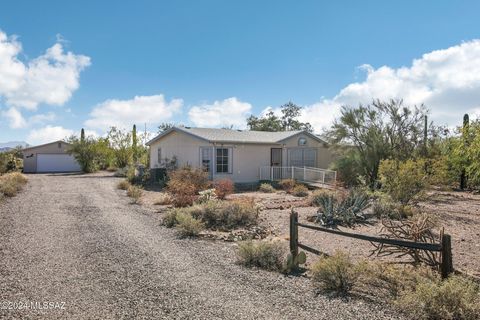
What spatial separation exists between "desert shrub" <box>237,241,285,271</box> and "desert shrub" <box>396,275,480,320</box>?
2275mm

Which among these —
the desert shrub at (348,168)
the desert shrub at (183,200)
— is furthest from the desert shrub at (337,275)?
the desert shrub at (348,168)

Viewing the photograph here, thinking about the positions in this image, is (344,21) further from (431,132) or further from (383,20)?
(431,132)

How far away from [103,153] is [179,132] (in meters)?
13.9

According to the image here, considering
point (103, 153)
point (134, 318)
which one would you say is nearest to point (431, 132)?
point (134, 318)

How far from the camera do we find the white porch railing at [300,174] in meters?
19.3

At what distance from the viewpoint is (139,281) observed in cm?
533

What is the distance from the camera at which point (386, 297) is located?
4.75 meters

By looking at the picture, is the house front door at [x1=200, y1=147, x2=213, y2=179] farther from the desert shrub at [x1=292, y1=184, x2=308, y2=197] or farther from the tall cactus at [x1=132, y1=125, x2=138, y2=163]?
the tall cactus at [x1=132, y1=125, x2=138, y2=163]

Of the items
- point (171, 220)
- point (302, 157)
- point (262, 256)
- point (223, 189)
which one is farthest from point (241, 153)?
point (262, 256)

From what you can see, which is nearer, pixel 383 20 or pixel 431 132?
pixel 383 20

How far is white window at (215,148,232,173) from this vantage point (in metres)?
20.4

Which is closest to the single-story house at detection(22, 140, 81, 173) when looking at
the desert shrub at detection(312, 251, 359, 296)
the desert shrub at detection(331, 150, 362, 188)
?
the desert shrub at detection(331, 150, 362, 188)

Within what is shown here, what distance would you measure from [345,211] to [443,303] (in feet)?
20.0

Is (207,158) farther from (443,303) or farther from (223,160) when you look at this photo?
Answer: (443,303)
